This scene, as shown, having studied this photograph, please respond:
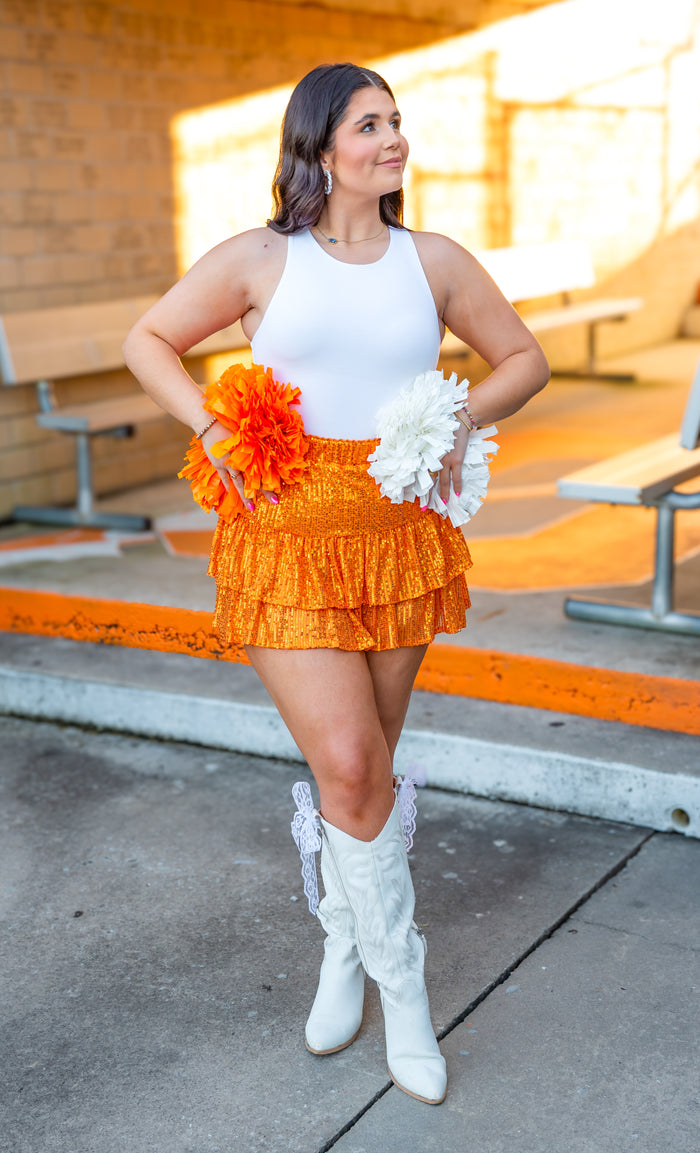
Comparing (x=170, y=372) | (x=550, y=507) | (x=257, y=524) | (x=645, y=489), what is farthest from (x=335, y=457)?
(x=550, y=507)

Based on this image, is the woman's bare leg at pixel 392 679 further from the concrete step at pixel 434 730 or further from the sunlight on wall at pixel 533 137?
the sunlight on wall at pixel 533 137

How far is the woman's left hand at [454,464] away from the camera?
7.23 feet

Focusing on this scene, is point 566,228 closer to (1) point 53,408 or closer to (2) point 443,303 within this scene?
(1) point 53,408

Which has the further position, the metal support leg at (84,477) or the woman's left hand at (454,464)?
the metal support leg at (84,477)

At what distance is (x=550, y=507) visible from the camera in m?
6.12

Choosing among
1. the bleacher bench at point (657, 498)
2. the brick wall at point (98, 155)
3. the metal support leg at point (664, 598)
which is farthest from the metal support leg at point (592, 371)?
the metal support leg at point (664, 598)

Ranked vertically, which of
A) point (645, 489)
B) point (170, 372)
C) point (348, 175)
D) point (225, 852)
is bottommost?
point (225, 852)

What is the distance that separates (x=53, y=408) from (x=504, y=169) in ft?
16.9

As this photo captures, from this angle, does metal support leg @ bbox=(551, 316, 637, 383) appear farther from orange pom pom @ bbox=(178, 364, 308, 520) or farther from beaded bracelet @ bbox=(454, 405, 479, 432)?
orange pom pom @ bbox=(178, 364, 308, 520)

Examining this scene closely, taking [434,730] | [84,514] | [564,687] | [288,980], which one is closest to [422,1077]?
[288,980]

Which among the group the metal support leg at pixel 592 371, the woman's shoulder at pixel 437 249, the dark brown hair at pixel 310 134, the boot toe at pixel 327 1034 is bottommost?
the boot toe at pixel 327 1034

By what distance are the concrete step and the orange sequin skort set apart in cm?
49

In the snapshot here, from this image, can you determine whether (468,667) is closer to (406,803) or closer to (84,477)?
(406,803)

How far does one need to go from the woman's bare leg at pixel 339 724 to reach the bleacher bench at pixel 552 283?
6053mm
